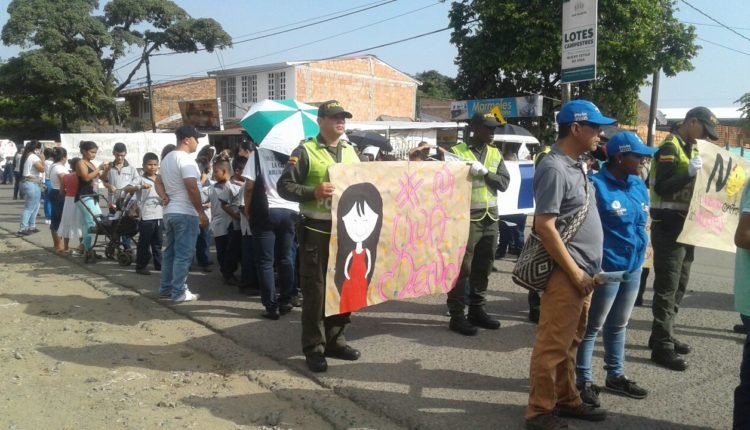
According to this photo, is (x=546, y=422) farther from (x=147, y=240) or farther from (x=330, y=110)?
(x=147, y=240)

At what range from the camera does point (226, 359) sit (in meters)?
5.11

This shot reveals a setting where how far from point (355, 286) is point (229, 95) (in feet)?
134

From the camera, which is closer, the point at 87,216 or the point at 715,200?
the point at 715,200

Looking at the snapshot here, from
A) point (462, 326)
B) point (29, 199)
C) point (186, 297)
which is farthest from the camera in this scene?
point (29, 199)

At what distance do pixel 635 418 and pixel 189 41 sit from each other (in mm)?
45745

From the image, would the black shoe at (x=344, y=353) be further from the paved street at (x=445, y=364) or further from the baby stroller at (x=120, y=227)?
the baby stroller at (x=120, y=227)

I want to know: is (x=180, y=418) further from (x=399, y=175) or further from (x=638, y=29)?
(x=638, y=29)

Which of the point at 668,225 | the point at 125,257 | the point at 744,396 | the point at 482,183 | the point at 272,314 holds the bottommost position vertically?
the point at 272,314

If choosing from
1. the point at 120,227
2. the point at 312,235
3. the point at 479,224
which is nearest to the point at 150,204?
the point at 120,227

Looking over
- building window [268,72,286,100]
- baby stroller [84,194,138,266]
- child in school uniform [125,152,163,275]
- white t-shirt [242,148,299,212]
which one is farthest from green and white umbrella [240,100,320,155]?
building window [268,72,286,100]

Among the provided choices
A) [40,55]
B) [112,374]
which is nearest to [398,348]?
[112,374]

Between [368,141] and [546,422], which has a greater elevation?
[368,141]

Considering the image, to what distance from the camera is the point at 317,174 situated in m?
4.73

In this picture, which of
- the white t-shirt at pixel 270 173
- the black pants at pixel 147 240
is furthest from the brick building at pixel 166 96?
the white t-shirt at pixel 270 173
